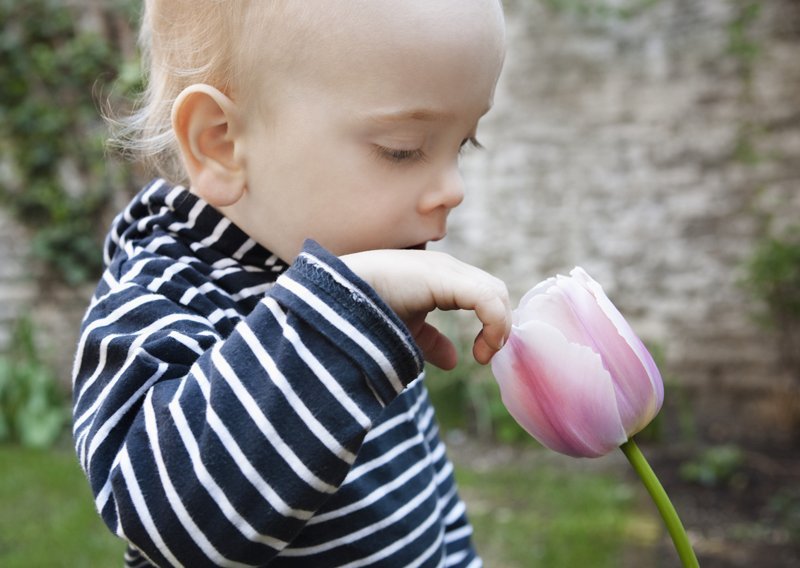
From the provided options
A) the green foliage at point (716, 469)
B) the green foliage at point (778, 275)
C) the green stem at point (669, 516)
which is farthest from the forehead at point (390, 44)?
the green foliage at point (778, 275)

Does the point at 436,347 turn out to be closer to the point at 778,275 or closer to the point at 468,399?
the point at 778,275

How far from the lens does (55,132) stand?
5.39m

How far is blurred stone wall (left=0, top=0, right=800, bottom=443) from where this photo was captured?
14.4 ft

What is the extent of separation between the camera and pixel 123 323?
92cm

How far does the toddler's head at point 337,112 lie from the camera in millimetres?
875

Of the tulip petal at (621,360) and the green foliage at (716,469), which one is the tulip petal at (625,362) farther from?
the green foliage at (716,469)

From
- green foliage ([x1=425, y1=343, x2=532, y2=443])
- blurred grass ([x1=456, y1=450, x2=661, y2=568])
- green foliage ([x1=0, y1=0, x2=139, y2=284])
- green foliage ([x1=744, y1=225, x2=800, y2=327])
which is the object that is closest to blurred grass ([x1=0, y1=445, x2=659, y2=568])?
blurred grass ([x1=456, y1=450, x2=661, y2=568])

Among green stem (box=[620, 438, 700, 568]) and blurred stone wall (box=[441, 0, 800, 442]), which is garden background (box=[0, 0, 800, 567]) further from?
green stem (box=[620, 438, 700, 568])

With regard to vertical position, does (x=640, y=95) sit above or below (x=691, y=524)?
above

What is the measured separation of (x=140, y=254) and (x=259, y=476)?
408mm

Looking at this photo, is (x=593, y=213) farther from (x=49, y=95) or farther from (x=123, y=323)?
(x=123, y=323)

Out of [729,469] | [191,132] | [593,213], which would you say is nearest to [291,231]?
[191,132]

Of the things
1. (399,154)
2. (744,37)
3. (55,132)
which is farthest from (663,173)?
(399,154)

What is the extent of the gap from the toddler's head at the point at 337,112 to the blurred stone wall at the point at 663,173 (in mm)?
3941
